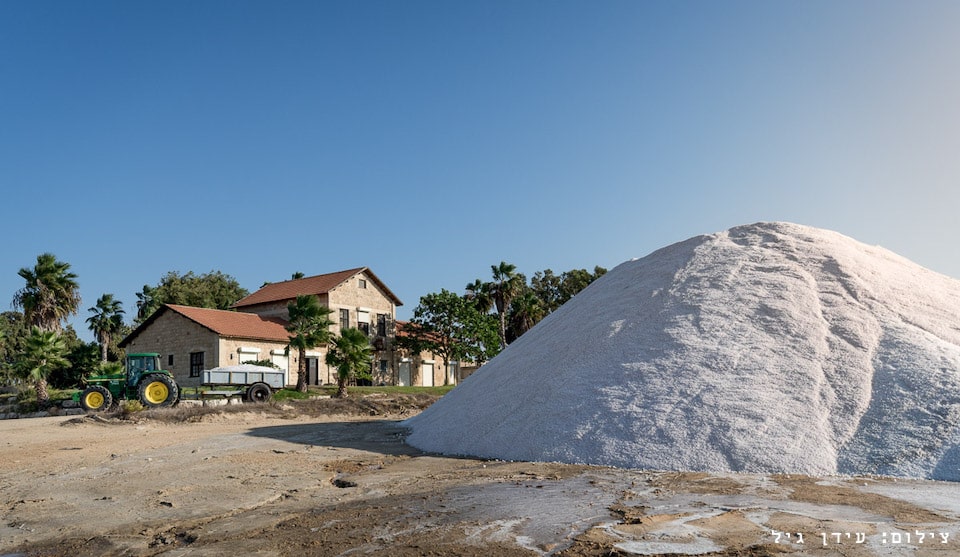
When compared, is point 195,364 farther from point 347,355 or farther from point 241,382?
point 347,355

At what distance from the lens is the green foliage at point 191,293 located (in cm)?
4431

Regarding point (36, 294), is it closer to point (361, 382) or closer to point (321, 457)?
point (361, 382)

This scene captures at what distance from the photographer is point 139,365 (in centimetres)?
1970

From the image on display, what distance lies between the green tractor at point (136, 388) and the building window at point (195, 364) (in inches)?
327

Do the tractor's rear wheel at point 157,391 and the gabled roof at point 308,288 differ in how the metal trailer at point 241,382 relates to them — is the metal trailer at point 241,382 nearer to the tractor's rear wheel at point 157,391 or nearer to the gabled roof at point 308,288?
the tractor's rear wheel at point 157,391

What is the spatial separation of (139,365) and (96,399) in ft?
4.73

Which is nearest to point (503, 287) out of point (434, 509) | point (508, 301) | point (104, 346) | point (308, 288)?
point (508, 301)

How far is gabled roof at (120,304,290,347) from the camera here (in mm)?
28150

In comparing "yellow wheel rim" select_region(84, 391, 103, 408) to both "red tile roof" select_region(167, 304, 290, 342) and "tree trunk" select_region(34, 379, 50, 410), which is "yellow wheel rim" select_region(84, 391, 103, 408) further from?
"red tile roof" select_region(167, 304, 290, 342)

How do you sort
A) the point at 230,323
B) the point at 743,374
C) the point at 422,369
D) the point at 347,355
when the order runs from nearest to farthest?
1. the point at 743,374
2. the point at 347,355
3. the point at 230,323
4. the point at 422,369

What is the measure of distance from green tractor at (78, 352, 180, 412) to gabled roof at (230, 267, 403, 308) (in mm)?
13775

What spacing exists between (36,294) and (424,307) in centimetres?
1842

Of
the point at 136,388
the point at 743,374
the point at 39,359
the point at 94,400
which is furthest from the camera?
the point at 39,359

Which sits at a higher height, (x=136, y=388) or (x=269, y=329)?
(x=269, y=329)
